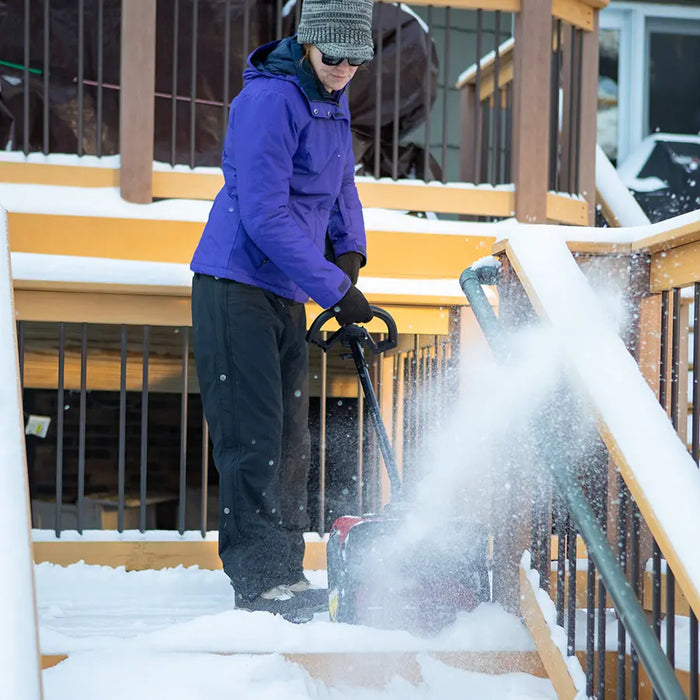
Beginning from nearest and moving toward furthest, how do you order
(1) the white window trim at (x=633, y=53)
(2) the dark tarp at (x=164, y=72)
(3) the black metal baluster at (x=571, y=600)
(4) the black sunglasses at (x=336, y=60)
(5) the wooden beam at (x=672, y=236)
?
(5) the wooden beam at (x=672, y=236) < (3) the black metal baluster at (x=571, y=600) < (4) the black sunglasses at (x=336, y=60) < (2) the dark tarp at (x=164, y=72) < (1) the white window trim at (x=633, y=53)

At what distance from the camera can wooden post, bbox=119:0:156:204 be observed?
4316 millimetres

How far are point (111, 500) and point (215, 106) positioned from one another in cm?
232

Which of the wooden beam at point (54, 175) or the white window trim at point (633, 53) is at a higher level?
the white window trim at point (633, 53)

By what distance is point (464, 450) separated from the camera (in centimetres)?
330

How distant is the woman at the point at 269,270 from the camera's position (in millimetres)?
2676

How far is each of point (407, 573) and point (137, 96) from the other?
2.65 meters

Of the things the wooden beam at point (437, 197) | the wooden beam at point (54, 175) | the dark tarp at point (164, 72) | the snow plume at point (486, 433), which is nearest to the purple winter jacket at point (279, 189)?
the snow plume at point (486, 433)

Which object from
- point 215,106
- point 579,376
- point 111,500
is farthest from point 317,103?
point 111,500

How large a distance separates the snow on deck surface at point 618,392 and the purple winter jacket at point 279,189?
62 cm

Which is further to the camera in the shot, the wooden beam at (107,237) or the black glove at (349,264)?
the wooden beam at (107,237)

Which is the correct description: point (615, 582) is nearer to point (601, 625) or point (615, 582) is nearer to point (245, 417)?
point (601, 625)

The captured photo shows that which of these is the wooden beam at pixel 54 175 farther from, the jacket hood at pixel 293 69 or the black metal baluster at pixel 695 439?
the black metal baluster at pixel 695 439

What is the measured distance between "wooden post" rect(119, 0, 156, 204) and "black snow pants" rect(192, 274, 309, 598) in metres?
1.60

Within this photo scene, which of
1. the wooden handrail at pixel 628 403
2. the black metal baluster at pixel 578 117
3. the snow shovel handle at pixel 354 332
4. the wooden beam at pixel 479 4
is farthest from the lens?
the black metal baluster at pixel 578 117
